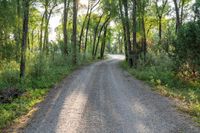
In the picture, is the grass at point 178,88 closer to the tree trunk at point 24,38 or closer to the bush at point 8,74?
the tree trunk at point 24,38

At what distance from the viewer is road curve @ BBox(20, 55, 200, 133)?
9148mm

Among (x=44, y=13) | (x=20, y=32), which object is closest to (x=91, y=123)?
(x=20, y=32)

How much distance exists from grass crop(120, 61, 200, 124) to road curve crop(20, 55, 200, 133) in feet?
1.86

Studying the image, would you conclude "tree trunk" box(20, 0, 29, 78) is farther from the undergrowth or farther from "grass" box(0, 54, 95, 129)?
the undergrowth

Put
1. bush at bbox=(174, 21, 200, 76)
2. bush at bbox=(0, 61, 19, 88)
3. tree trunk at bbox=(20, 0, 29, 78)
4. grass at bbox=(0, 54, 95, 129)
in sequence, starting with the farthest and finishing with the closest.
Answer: bush at bbox=(174, 21, 200, 76) < bush at bbox=(0, 61, 19, 88) < tree trunk at bbox=(20, 0, 29, 78) < grass at bbox=(0, 54, 95, 129)

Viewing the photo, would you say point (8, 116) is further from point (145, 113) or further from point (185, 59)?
point (185, 59)

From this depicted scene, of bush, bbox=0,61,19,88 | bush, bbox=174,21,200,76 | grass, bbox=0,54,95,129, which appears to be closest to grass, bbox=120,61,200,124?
bush, bbox=174,21,200,76

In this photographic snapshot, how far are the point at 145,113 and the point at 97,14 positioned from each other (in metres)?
47.2

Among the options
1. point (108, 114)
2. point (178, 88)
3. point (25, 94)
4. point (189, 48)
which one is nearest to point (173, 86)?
point (178, 88)

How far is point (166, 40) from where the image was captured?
23297mm

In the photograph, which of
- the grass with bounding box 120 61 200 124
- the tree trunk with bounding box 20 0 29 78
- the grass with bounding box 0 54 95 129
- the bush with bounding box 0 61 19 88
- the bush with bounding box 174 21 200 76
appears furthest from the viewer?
the bush with bounding box 174 21 200 76

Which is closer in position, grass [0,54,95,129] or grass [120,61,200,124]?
grass [0,54,95,129]

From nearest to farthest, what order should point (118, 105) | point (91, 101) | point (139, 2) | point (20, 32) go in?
point (118, 105) → point (91, 101) → point (20, 32) → point (139, 2)

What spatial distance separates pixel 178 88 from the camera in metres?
19.0
